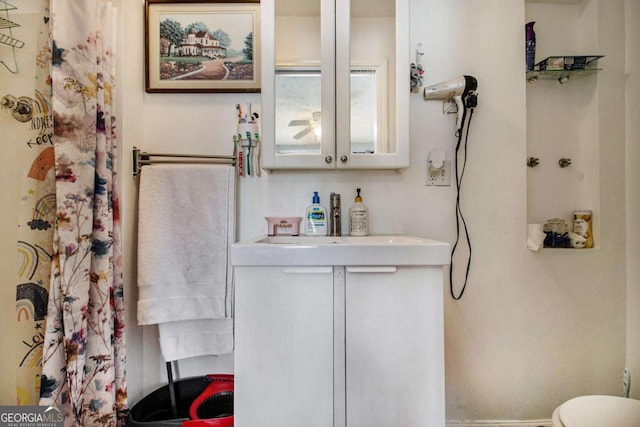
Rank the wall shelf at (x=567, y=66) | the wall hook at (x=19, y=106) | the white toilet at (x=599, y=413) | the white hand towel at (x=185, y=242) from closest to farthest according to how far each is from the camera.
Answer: the wall hook at (x=19, y=106) < the white toilet at (x=599, y=413) < the white hand towel at (x=185, y=242) < the wall shelf at (x=567, y=66)

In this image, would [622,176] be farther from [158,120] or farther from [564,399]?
[158,120]

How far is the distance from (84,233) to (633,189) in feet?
7.11

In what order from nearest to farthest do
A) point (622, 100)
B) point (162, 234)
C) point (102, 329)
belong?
point (102, 329) < point (162, 234) < point (622, 100)

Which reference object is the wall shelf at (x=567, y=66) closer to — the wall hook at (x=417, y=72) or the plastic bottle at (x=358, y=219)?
the wall hook at (x=417, y=72)

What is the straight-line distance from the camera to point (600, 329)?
A: 4.21 feet

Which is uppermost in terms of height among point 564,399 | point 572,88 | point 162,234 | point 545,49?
point 545,49

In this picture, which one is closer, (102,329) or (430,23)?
(102,329)

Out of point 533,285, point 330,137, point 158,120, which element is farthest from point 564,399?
point 158,120

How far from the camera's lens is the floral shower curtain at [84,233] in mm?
795

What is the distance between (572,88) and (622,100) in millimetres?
200

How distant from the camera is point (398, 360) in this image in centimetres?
88

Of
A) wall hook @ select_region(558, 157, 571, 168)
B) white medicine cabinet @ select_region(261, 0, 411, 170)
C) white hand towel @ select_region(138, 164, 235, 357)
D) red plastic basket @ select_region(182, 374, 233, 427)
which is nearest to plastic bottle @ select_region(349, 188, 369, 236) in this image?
white medicine cabinet @ select_region(261, 0, 411, 170)

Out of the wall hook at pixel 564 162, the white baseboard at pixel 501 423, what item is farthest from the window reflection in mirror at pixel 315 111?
the white baseboard at pixel 501 423

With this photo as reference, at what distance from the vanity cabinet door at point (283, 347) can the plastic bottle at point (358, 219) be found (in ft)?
1.34
